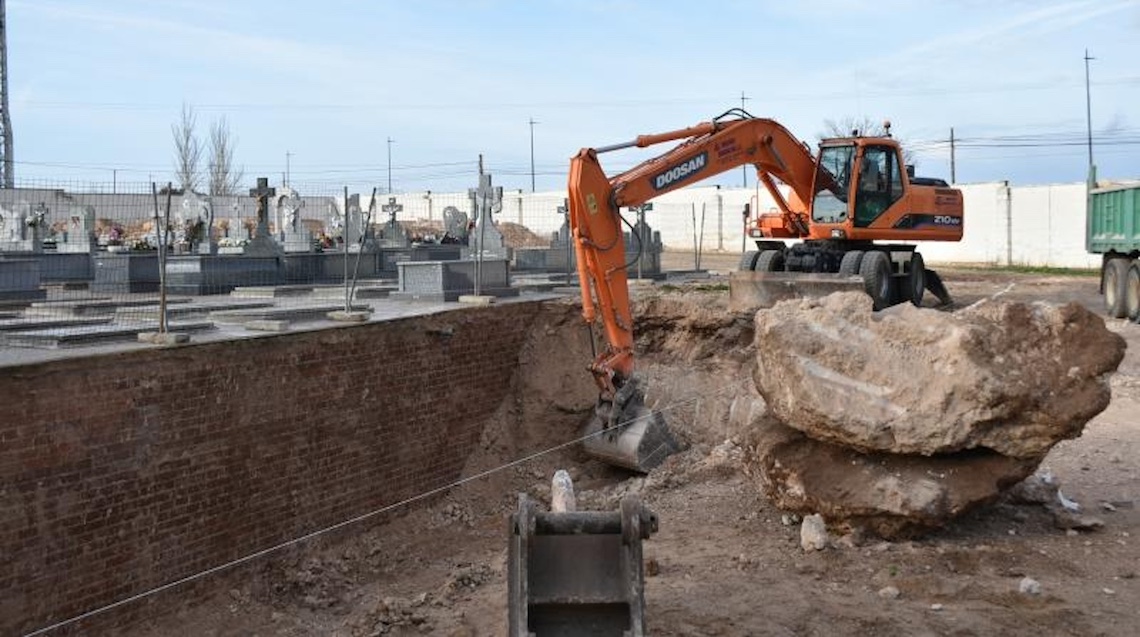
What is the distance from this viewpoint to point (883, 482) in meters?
7.51

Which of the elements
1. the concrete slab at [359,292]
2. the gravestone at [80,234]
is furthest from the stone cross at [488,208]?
the gravestone at [80,234]

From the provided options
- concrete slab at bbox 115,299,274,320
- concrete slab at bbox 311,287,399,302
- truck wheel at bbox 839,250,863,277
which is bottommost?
concrete slab at bbox 115,299,274,320

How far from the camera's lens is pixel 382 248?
23625 millimetres

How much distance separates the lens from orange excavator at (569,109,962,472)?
11609 mm

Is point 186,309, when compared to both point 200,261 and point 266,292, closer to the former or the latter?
point 266,292

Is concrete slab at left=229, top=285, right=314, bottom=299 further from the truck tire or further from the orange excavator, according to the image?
the truck tire

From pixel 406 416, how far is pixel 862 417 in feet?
21.8

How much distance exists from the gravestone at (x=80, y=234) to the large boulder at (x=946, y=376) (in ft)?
54.9

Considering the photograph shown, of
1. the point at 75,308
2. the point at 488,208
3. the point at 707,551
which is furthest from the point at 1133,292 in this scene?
the point at 75,308

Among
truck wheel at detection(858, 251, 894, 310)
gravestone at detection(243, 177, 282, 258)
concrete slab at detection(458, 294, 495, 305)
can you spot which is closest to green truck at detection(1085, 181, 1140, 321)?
truck wheel at detection(858, 251, 894, 310)

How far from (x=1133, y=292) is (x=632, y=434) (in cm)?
932

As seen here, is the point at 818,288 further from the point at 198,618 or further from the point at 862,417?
the point at 198,618

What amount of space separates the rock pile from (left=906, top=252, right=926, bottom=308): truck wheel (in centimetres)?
840

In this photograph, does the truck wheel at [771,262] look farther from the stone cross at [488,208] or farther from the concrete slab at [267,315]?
the concrete slab at [267,315]
